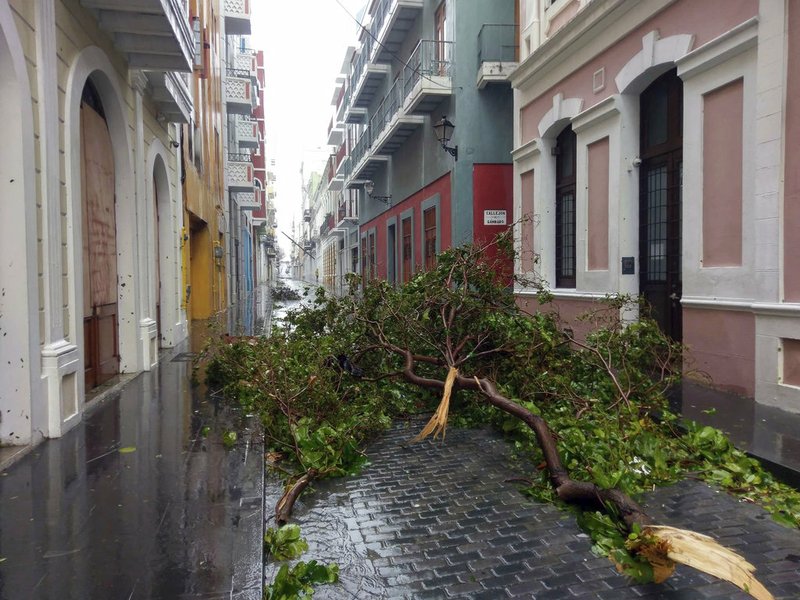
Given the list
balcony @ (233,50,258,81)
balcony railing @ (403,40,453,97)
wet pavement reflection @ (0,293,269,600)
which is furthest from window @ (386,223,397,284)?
wet pavement reflection @ (0,293,269,600)

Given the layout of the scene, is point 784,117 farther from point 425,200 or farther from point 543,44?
point 425,200

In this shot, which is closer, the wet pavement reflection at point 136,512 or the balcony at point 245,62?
the wet pavement reflection at point 136,512

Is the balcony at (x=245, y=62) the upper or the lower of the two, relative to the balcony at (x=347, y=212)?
upper

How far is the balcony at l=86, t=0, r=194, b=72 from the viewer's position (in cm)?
672

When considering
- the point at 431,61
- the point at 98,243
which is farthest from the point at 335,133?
the point at 98,243

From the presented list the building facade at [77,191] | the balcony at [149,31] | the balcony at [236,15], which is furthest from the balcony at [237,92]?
the balcony at [149,31]

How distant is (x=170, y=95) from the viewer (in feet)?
30.9

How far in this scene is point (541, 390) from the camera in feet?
19.9

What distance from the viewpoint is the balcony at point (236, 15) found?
933 inches

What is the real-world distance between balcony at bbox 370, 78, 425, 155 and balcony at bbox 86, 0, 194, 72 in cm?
997

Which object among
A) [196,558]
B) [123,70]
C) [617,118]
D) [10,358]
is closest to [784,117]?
[617,118]

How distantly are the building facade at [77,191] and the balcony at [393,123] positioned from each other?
8.54 meters

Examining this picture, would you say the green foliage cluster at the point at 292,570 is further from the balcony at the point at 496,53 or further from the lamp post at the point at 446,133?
the balcony at the point at 496,53

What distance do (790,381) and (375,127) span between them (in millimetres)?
19049
